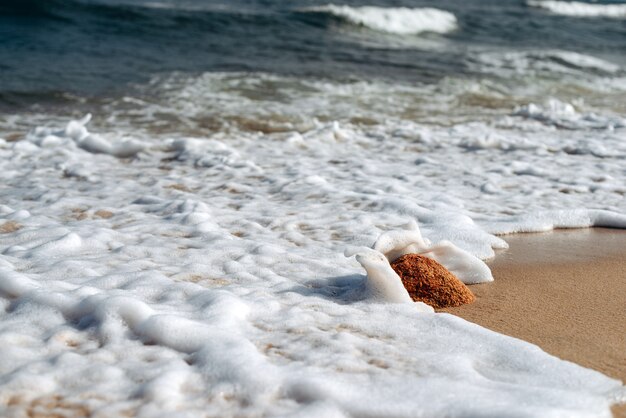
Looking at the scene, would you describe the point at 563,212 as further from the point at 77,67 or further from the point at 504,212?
the point at 77,67

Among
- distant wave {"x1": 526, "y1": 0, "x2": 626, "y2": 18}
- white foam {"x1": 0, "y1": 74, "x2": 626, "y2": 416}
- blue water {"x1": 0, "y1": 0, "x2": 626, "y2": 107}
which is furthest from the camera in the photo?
distant wave {"x1": 526, "y1": 0, "x2": 626, "y2": 18}

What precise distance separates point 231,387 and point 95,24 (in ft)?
39.0

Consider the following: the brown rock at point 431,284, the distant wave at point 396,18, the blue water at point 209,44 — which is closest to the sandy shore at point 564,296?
the brown rock at point 431,284

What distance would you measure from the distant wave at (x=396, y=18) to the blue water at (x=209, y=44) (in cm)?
38

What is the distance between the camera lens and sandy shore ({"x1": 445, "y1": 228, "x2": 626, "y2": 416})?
8.64 feet

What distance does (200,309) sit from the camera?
2844 millimetres

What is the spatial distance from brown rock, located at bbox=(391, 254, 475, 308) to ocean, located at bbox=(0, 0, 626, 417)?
133 mm

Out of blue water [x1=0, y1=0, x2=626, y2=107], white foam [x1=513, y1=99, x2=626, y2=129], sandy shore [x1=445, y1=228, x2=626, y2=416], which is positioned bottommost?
blue water [x1=0, y1=0, x2=626, y2=107]

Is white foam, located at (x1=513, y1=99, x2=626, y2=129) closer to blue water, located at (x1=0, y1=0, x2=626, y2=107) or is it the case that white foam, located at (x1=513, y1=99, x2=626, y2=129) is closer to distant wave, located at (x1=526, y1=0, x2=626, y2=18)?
blue water, located at (x1=0, y1=0, x2=626, y2=107)

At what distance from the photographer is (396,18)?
1675 centimetres

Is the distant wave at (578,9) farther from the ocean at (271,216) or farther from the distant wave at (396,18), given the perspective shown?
the ocean at (271,216)

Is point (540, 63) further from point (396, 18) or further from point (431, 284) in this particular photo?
point (431, 284)

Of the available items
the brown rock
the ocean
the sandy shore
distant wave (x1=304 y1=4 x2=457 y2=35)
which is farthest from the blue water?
the brown rock

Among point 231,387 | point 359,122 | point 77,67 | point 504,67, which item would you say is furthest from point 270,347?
point 504,67
